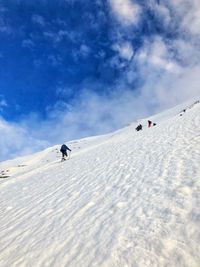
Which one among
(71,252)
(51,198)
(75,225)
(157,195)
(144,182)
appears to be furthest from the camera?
(51,198)

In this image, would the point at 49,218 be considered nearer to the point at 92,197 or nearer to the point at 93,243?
the point at 92,197

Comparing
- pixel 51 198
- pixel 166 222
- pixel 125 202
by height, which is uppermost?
pixel 51 198

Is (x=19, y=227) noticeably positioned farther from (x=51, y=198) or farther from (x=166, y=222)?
(x=166, y=222)

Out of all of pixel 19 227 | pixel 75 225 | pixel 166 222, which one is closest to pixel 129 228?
pixel 166 222

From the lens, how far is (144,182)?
891 cm

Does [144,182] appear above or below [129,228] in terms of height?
above

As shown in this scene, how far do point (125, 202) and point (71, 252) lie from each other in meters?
2.50

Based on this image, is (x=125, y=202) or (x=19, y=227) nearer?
(x=125, y=202)

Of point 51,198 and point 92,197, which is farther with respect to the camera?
point 51,198

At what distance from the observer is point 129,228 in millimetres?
5676

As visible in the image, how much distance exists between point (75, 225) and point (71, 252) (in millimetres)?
1428

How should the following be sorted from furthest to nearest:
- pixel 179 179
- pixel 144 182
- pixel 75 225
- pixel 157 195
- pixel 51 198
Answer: pixel 51 198
pixel 144 182
pixel 179 179
pixel 157 195
pixel 75 225

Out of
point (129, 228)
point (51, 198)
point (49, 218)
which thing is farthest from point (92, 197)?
point (129, 228)

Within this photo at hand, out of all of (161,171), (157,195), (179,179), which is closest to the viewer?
(157,195)
